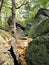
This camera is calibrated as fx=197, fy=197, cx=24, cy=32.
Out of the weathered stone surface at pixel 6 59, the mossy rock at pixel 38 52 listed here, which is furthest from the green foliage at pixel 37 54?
the weathered stone surface at pixel 6 59

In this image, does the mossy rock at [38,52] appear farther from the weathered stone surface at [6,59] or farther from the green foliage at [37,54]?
the weathered stone surface at [6,59]

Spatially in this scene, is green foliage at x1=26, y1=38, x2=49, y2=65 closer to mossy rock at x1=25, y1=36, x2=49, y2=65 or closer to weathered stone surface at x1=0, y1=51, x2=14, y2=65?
mossy rock at x1=25, y1=36, x2=49, y2=65

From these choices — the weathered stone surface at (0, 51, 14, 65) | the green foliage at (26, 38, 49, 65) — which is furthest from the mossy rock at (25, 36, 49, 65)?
the weathered stone surface at (0, 51, 14, 65)

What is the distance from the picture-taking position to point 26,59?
966cm

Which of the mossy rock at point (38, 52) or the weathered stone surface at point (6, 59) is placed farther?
the mossy rock at point (38, 52)

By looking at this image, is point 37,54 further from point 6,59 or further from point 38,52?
point 6,59

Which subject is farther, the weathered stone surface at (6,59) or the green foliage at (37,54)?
the green foliage at (37,54)

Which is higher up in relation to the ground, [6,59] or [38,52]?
[6,59]

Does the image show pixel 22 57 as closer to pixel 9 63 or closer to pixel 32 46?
pixel 32 46

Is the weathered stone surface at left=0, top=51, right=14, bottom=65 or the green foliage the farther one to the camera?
the green foliage

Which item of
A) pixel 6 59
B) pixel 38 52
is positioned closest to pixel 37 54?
pixel 38 52

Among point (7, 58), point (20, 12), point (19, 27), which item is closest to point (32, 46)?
point (7, 58)

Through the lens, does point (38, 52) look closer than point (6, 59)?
No

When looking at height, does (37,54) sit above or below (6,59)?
below
